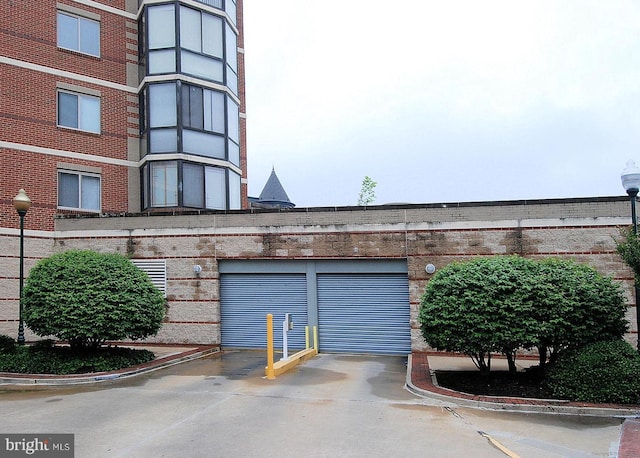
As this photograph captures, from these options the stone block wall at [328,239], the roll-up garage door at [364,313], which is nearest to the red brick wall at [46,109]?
the stone block wall at [328,239]

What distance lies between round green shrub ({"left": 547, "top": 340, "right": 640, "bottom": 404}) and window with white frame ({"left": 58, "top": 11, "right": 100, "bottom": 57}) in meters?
17.9

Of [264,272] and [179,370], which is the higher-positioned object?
[264,272]

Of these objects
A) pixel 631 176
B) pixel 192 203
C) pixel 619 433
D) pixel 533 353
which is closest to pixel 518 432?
pixel 619 433

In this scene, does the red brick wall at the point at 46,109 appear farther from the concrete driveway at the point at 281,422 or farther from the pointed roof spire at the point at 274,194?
the pointed roof spire at the point at 274,194

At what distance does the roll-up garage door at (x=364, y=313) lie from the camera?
14.9 m

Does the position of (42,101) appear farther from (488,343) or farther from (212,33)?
(488,343)

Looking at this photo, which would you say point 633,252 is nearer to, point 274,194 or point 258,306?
point 258,306

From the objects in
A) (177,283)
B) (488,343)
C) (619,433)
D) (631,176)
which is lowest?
(619,433)

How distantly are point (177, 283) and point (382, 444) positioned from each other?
10701mm

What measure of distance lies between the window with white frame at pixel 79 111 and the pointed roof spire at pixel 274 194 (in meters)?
38.2

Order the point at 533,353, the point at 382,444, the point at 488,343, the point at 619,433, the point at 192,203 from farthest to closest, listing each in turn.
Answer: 1. the point at 192,203
2. the point at 533,353
3. the point at 488,343
4. the point at 619,433
5. the point at 382,444

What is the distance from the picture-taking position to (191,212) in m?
16.1

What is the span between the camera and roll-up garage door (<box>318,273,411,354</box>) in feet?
48.9

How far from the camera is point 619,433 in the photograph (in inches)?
A: 284
